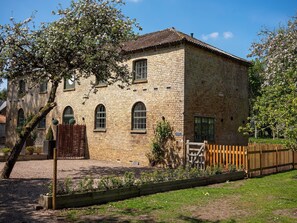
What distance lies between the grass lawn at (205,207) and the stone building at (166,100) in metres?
6.75

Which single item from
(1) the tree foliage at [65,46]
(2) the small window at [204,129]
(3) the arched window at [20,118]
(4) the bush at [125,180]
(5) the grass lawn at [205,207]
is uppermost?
(1) the tree foliage at [65,46]

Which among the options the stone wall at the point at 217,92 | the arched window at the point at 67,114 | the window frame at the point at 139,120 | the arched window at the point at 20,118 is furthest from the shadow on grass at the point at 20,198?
the arched window at the point at 20,118

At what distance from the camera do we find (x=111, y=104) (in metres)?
20.3

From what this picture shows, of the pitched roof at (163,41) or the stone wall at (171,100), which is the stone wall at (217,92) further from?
the pitched roof at (163,41)

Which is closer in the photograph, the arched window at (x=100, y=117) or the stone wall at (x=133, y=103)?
the stone wall at (x=133, y=103)

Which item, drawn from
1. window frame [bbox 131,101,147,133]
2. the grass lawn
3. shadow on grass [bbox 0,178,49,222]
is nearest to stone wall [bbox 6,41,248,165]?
window frame [bbox 131,101,147,133]

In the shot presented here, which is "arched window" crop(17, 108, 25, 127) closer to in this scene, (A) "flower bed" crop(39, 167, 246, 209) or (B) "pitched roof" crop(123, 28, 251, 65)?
(B) "pitched roof" crop(123, 28, 251, 65)

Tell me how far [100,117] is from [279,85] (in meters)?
13.1

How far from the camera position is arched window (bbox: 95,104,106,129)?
21028 mm

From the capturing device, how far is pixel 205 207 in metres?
8.34

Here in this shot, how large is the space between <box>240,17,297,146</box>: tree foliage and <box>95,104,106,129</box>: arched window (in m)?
9.62

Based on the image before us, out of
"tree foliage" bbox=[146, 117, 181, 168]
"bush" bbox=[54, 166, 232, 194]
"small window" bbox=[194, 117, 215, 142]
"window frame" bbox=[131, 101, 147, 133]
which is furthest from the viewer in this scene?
"window frame" bbox=[131, 101, 147, 133]

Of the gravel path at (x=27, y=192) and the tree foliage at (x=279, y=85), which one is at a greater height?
the tree foliage at (x=279, y=85)

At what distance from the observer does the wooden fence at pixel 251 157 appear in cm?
1391
